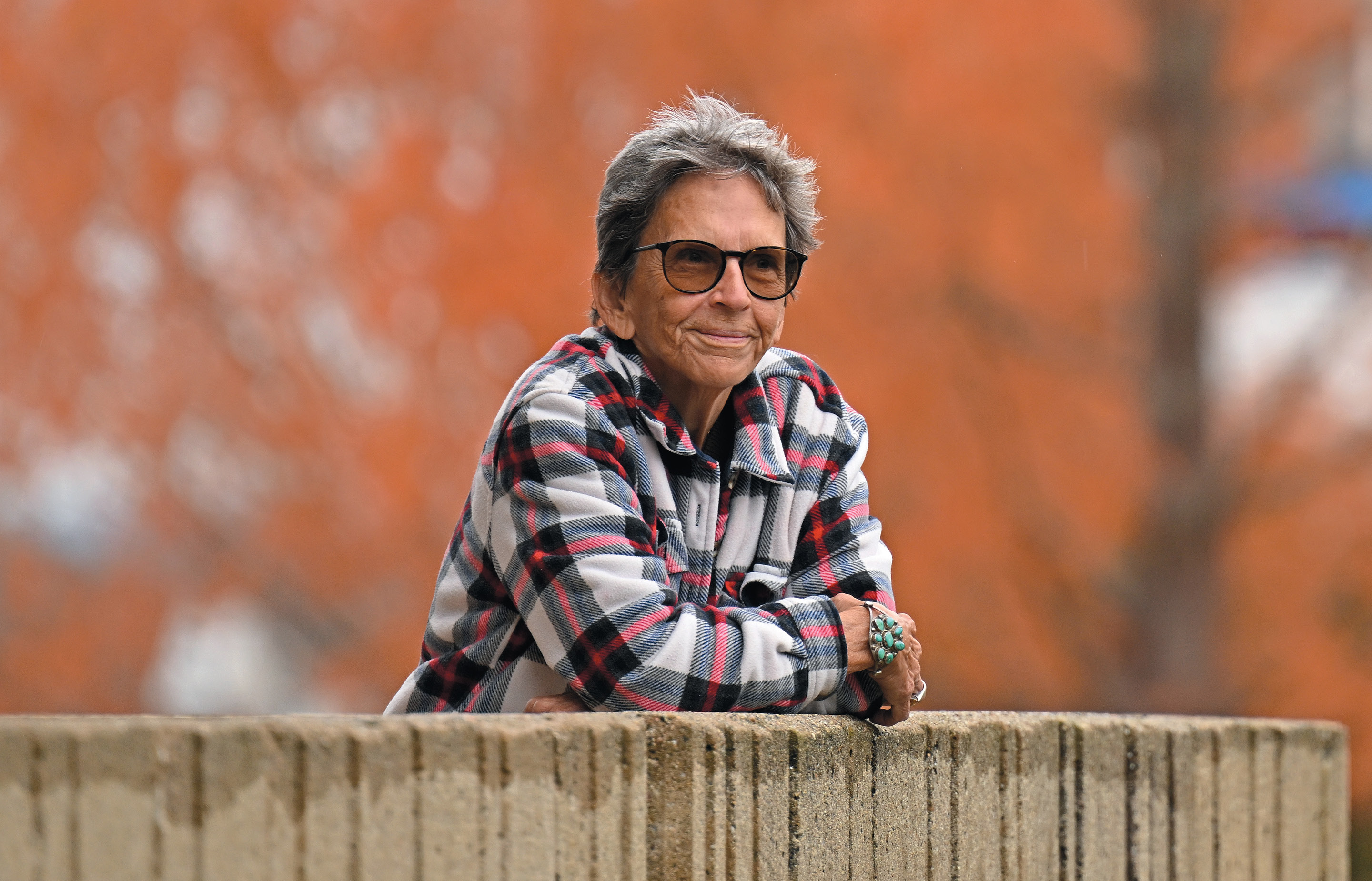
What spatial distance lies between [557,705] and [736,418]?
556 mm

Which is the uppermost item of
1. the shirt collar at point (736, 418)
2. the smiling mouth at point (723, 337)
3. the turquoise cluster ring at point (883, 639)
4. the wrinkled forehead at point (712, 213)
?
the wrinkled forehead at point (712, 213)

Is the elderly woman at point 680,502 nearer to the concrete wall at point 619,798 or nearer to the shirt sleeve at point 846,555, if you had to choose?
the shirt sleeve at point 846,555

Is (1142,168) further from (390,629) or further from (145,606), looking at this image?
(145,606)

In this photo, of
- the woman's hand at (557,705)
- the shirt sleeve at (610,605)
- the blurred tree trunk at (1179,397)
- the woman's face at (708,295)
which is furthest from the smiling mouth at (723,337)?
the blurred tree trunk at (1179,397)

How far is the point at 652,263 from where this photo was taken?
221 centimetres

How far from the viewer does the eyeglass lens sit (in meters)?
2.19

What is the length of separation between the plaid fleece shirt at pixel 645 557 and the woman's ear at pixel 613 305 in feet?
0.07

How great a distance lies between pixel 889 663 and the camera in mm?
2152

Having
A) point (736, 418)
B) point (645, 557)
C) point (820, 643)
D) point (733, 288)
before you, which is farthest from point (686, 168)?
point (820, 643)

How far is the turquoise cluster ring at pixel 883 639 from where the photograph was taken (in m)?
2.13

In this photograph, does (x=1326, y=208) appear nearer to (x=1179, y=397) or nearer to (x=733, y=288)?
(x=1179, y=397)

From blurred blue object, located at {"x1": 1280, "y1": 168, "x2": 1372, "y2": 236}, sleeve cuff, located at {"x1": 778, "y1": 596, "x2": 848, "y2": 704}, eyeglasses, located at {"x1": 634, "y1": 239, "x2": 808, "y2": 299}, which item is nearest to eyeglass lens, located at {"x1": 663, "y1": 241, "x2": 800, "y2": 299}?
eyeglasses, located at {"x1": 634, "y1": 239, "x2": 808, "y2": 299}

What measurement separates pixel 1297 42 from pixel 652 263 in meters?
5.63

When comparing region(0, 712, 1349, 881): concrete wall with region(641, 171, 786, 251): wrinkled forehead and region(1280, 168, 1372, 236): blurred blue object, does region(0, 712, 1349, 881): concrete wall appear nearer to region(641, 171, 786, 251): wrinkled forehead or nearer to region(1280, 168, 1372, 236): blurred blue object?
→ region(641, 171, 786, 251): wrinkled forehead
